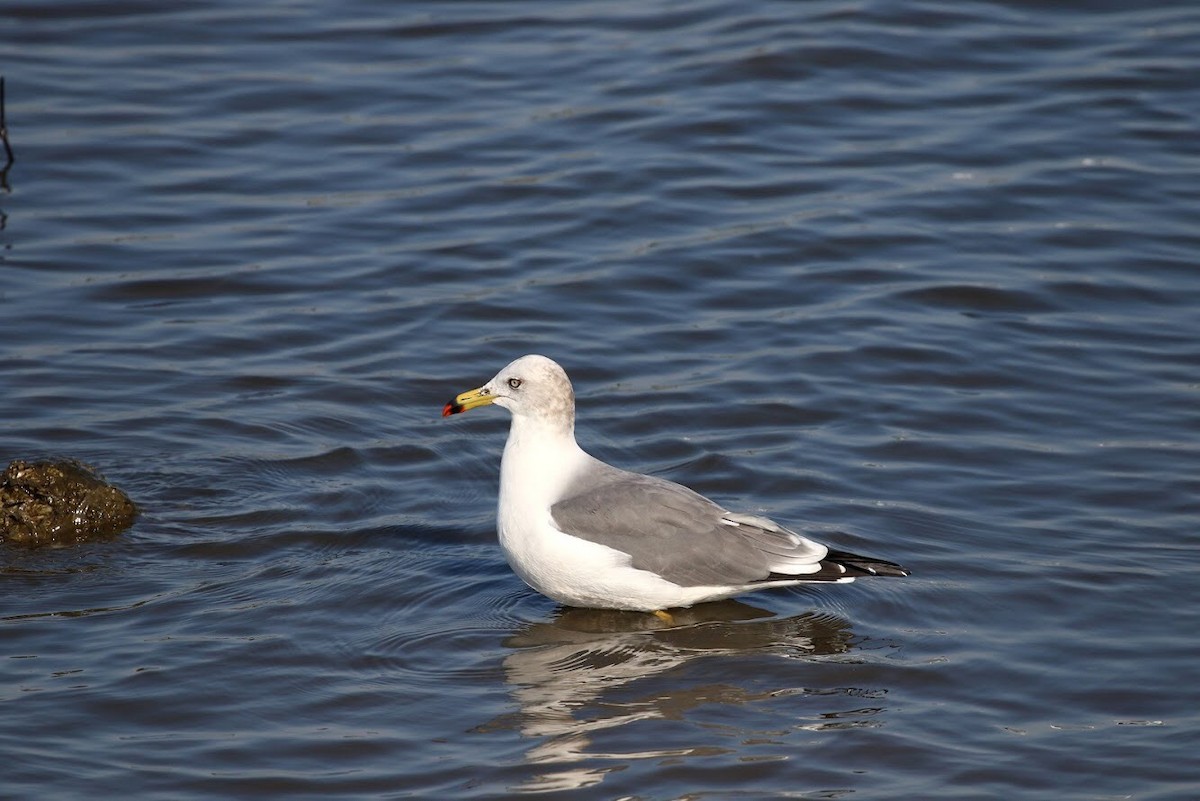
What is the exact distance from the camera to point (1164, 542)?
781cm

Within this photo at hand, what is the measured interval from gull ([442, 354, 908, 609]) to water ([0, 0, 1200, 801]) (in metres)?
0.24

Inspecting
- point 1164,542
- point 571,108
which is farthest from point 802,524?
point 571,108

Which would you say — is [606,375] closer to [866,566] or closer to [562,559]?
[562,559]

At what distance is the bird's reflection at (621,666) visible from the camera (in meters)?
6.07

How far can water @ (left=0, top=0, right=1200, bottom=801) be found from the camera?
621 centimetres

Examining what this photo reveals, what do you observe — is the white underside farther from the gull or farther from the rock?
the rock

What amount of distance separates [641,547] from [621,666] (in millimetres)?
563

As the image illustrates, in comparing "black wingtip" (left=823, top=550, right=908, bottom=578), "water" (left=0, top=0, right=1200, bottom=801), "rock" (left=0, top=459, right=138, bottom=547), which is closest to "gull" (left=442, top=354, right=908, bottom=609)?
"black wingtip" (left=823, top=550, right=908, bottom=578)

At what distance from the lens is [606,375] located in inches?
385

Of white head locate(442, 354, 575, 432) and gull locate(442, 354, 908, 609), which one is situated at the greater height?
white head locate(442, 354, 575, 432)

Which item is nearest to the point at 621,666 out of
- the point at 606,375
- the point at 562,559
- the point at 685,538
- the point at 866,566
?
the point at 562,559

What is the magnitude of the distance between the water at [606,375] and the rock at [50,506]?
12 cm

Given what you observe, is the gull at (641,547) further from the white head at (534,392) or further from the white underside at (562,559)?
the white head at (534,392)

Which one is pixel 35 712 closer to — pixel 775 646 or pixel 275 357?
pixel 775 646
